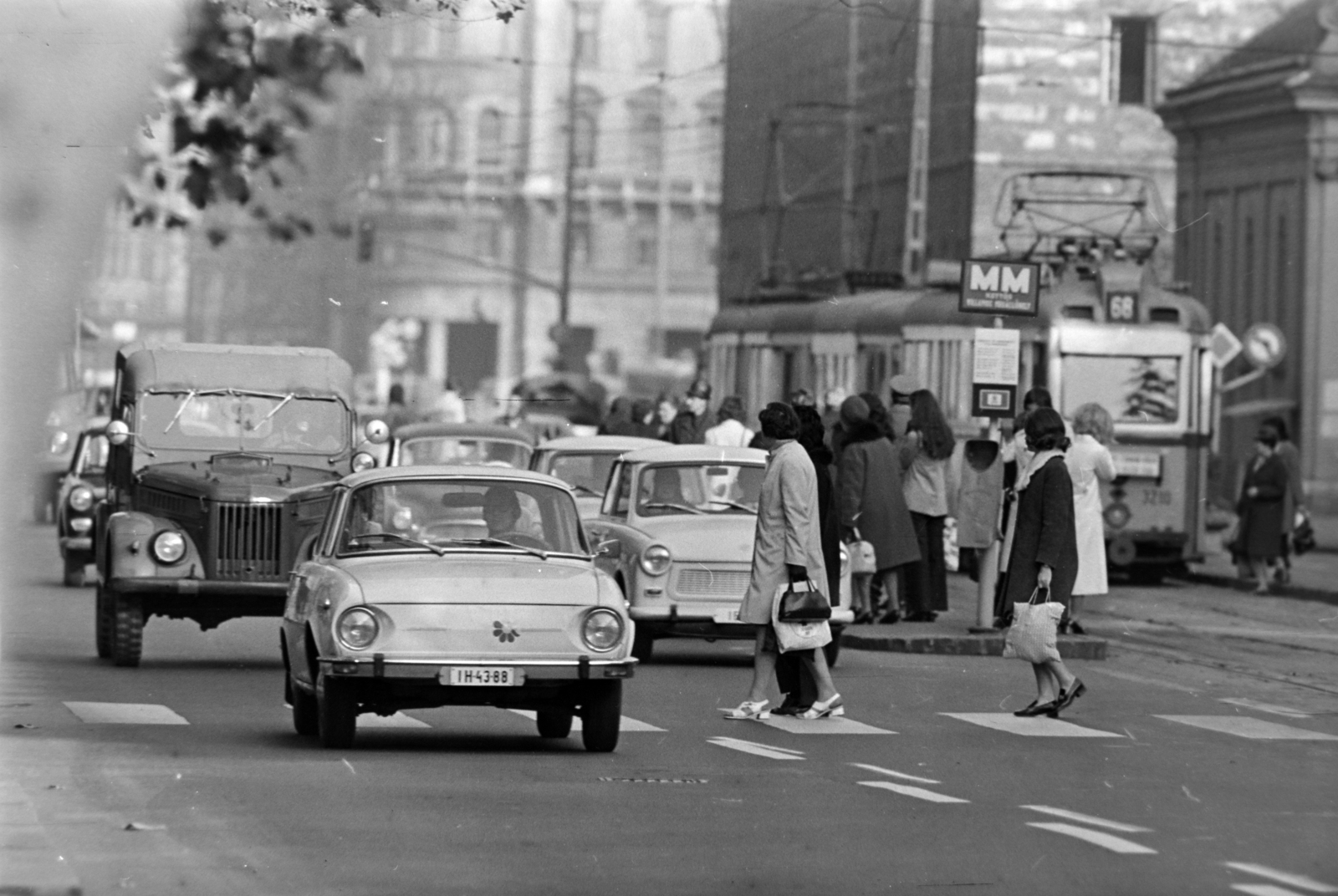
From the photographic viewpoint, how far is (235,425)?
59.5 feet

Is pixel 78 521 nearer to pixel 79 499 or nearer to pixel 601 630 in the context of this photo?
pixel 79 499

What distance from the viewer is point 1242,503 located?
88.5ft

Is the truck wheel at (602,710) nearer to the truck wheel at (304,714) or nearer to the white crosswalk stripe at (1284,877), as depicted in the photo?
the truck wheel at (304,714)

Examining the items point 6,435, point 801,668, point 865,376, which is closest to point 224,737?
point 801,668

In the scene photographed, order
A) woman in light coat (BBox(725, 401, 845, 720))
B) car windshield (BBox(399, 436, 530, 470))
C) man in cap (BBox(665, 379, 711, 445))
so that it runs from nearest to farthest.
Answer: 1. woman in light coat (BBox(725, 401, 845, 720))
2. car windshield (BBox(399, 436, 530, 470))
3. man in cap (BBox(665, 379, 711, 445))

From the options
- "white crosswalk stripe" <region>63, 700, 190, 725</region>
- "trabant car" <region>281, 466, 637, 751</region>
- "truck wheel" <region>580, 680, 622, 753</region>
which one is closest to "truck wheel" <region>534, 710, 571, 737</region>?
"trabant car" <region>281, 466, 637, 751</region>

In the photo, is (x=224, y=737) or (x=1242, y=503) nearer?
(x=224, y=737)

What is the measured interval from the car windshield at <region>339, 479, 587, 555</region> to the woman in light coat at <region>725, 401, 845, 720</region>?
4.41ft

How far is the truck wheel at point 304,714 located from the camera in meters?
12.1

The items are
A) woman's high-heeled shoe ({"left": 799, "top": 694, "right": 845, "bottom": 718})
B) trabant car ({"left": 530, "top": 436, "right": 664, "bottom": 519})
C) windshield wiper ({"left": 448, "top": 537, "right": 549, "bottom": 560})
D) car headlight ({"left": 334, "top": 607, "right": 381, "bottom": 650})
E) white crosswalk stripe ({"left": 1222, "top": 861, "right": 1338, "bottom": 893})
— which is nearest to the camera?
white crosswalk stripe ({"left": 1222, "top": 861, "right": 1338, "bottom": 893})

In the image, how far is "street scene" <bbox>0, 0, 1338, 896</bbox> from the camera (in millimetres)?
3727

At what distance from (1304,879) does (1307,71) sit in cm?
3393

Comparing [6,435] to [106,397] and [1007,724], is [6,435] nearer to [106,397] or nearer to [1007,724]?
[1007,724]

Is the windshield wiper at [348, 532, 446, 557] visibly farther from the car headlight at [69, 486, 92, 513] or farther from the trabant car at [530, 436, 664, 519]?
the car headlight at [69, 486, 92, 513]
